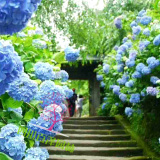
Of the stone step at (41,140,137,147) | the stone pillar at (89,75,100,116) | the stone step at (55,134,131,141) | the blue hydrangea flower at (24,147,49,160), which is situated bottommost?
the blue hydrangea flower at (24,147,49,160)

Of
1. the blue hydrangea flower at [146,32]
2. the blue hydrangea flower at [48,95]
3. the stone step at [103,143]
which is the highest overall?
the blue hydrangea flower at [146,32]

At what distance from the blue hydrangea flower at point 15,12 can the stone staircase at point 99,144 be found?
4.56 meters

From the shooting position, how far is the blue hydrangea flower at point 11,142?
3.91 ft

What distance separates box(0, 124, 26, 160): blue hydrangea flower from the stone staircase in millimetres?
3832

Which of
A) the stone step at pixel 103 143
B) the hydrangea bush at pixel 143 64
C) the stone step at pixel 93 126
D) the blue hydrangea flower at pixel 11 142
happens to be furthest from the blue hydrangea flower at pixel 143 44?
the blue hydrangea flower at pixel 11 142

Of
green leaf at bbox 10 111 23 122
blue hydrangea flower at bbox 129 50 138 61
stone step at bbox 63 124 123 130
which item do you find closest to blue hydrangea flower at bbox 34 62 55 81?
green leaf at bbox 10 111 23 122

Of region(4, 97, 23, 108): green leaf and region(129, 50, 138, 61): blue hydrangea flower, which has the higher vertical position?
region(129, 50, 138, 61): blue hydrangea flower

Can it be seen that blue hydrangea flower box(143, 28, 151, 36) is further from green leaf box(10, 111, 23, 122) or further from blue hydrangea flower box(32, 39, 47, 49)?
green leaf box(10, 111, 23, 122)

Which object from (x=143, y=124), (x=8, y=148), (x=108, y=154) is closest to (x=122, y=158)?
(x=108, y=154)

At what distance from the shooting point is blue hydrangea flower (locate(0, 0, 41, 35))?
556 mm

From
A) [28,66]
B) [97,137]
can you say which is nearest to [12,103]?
[28,66]

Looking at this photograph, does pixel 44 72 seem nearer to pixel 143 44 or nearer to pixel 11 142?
pixel 11 142

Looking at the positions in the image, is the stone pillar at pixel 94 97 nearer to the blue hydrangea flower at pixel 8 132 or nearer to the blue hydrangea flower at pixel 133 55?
the blue hydrangea flower at pixel 133 55

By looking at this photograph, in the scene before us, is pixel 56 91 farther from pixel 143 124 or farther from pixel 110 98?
pixel 110 98
